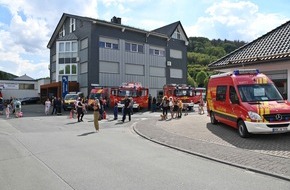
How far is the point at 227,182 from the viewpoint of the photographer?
620 cm

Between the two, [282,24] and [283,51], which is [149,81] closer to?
[282,24]

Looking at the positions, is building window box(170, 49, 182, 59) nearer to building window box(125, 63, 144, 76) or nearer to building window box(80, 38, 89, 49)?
building window box(125, 63, 144, 76)

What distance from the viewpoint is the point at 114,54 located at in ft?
128

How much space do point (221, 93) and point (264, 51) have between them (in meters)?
2.76

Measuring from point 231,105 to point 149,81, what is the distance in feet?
98.3

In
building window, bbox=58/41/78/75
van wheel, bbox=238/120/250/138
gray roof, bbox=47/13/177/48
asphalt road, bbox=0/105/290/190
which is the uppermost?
gray roof, bbox=47/13/177/48

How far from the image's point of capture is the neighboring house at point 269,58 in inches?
518

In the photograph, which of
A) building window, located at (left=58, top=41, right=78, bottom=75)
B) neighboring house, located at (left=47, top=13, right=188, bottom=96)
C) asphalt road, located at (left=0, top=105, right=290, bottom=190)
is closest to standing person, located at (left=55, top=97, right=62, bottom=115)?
neighboring house, located at (left=47, top=13, right=188, bottom=96)

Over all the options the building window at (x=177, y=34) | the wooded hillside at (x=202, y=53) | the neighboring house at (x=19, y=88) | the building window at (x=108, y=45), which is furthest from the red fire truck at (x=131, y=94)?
the wooded hillside at (x=202, y=53)

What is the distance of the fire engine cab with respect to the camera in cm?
1102

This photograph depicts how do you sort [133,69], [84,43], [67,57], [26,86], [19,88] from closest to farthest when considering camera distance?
[84,43] → [67,57] → [133,69] → [19,88] → [26,86]

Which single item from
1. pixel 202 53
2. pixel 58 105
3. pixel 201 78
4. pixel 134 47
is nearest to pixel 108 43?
pixel 134 47

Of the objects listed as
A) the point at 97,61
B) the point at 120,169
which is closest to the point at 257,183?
the point at 120,169

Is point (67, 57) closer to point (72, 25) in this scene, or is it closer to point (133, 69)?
point (72, 25)
